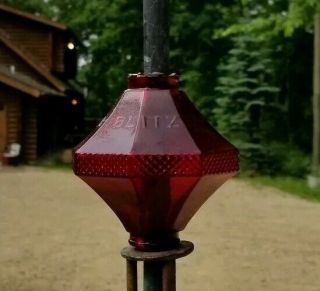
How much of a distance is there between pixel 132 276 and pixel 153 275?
3 centimetres

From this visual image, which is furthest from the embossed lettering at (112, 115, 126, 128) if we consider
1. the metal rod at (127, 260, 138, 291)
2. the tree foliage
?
the tree foliage

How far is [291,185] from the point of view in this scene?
17312 millimetres

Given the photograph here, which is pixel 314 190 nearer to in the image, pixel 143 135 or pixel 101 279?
pixel 101 279

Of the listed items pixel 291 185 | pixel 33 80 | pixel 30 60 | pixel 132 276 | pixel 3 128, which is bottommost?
pixel 291 185

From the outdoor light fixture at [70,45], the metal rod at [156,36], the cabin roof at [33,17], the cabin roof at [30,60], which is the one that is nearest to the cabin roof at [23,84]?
the cabin roof at [30,60]

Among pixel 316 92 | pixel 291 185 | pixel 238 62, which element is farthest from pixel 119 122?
pixel 238 62

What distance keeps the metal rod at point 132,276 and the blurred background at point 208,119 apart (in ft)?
21.1

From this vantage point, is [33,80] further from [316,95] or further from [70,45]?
[316,95]

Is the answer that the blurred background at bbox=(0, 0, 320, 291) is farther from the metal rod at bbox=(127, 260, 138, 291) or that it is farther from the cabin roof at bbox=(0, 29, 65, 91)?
the metal rod at bbox=(127, 260, 138, 291)

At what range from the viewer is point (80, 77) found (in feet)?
114

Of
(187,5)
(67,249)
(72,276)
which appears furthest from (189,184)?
(187,5)

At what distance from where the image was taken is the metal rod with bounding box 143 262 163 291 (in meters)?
1.06

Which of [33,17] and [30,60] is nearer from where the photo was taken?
[30,60]

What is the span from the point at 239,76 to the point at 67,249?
39.3ft
